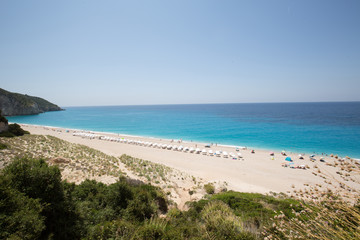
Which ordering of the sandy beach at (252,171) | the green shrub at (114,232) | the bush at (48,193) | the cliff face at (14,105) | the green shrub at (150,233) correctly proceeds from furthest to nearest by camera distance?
1. the cliff face at (14,105)
2. the sandy beach at (252,171)
3. the bush at (48,193)
4. the green shrub at (114,232)
5. the green shrub at (150,233)

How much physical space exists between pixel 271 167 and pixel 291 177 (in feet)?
11.0

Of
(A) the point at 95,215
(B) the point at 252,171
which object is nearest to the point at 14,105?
(A) the point at 95,215

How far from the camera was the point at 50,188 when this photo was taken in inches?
235

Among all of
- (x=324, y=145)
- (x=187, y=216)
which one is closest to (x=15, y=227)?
(x=187, y=216)

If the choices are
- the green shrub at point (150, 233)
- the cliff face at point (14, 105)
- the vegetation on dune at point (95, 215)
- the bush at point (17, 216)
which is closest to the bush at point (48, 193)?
the vegetation on dune at point (95, 215)

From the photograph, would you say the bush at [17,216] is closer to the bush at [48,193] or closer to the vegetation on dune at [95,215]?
the vegetation on dune at [95,215]

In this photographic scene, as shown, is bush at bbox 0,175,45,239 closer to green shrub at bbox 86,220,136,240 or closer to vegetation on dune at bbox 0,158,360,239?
vegetation on dune at bbox 0,158,360,239

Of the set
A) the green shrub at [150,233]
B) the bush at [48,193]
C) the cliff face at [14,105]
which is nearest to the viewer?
the green shrub at [150,233]

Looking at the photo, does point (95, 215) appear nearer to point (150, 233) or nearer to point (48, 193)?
point (48, 193)

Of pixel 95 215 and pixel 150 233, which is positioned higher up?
pixel 150 233

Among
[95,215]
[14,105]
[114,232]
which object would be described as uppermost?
[14,105]

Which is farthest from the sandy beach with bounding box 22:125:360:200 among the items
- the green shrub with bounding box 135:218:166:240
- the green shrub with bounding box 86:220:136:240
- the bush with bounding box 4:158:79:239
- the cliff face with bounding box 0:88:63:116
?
the cliff face with bounding box 0:88:63:116

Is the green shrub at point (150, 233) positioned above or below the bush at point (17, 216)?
below

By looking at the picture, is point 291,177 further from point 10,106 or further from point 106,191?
point 10,106
